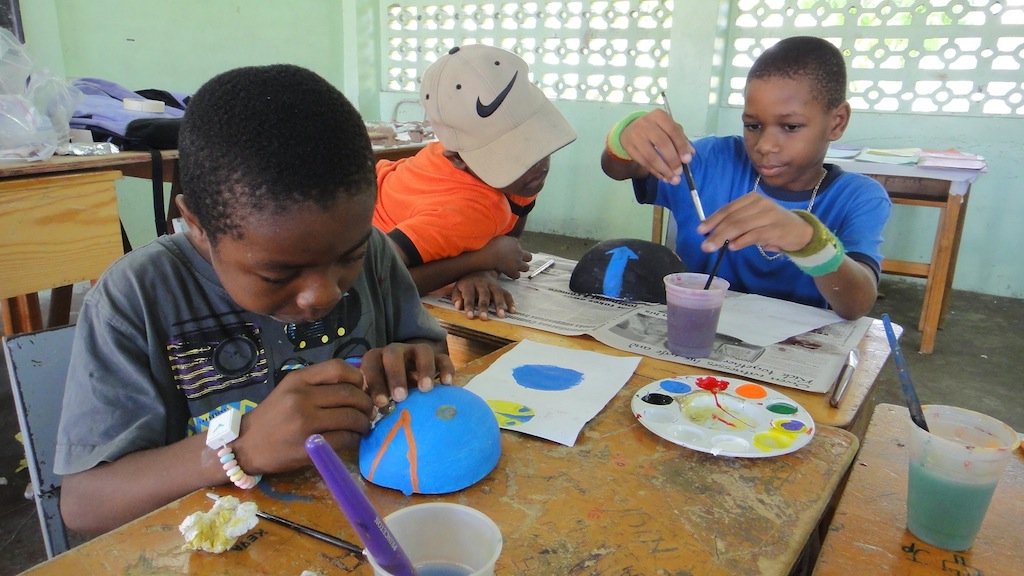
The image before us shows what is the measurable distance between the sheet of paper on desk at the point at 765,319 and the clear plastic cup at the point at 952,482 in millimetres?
485

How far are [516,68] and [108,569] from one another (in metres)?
1.34

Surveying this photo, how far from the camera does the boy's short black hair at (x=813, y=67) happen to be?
1.44 metres

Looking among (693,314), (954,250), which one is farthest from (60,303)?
(954,250)

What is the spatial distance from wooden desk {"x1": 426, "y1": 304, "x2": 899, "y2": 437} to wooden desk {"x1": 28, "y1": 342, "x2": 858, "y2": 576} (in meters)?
0.11

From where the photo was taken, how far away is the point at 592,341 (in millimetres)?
1171

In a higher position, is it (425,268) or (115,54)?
(115,54)

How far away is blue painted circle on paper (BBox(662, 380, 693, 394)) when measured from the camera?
94 cm

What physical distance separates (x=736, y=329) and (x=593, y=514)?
2.25 feet

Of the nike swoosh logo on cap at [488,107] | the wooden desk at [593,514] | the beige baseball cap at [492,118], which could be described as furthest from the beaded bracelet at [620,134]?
the wooden desk at [593,514]

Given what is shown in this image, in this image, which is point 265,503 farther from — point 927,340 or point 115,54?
point 115,54

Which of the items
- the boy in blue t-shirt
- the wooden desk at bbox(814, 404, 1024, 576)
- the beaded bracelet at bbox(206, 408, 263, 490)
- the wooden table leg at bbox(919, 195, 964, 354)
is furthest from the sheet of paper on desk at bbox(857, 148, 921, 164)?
the beaded bracelet at bbox(206, 408, 263, 490)

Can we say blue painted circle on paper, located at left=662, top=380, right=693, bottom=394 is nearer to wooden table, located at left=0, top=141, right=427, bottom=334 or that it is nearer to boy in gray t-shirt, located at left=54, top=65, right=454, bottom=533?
boy in gray t-shirt, located at left=54, top=65, right=454, bottom=533

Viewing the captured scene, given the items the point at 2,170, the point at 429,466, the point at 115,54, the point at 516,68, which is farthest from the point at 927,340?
the point at 115,54

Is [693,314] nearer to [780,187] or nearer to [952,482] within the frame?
[952,482]
